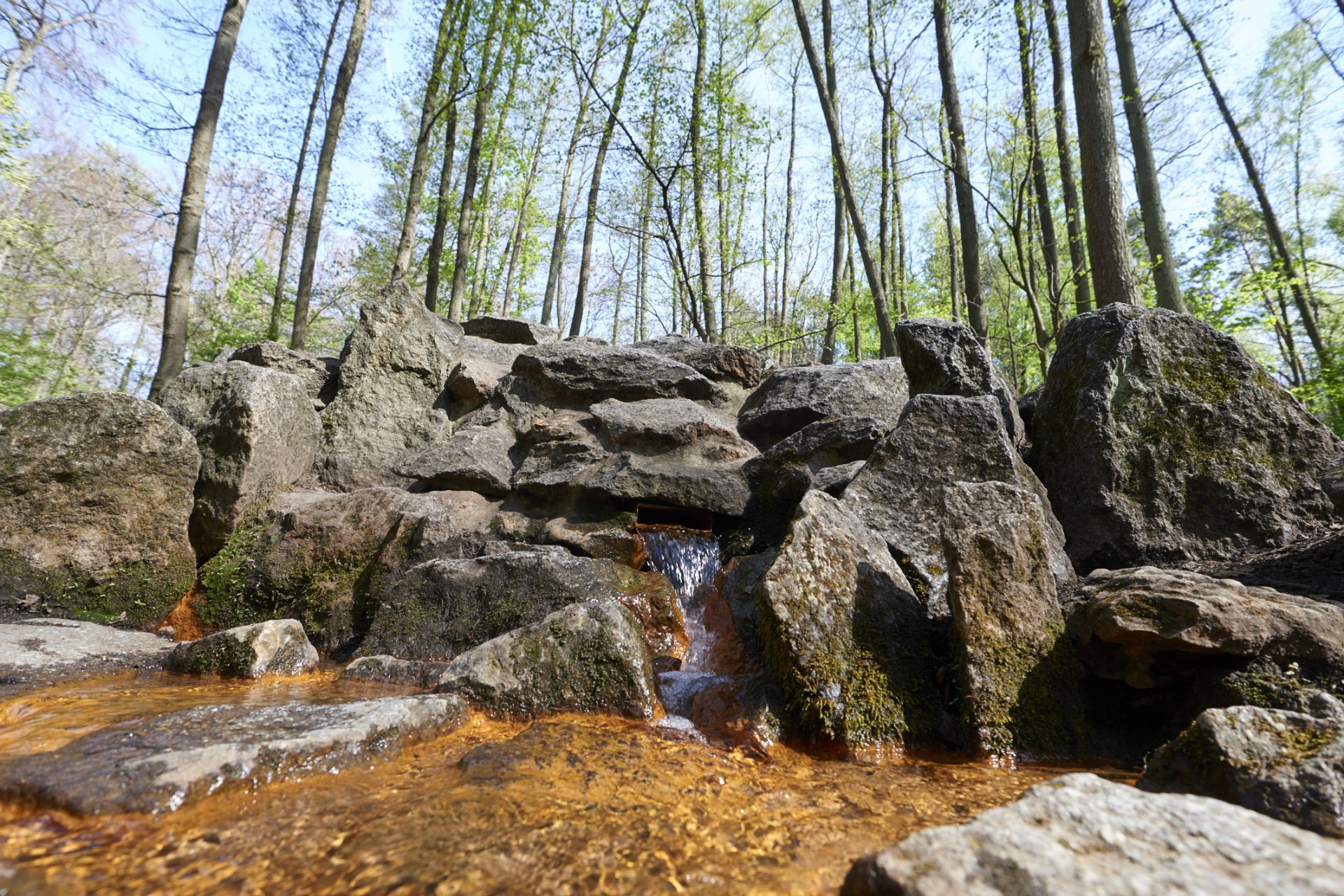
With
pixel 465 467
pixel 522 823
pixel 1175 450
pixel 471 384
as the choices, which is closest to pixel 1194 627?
pixel 1175 450

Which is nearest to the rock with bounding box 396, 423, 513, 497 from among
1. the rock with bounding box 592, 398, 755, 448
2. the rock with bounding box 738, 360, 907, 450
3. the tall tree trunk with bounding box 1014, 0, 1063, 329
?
the rock with bounding box 592, 398, 755, 448

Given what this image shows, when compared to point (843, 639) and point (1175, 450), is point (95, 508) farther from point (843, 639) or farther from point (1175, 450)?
point (1175, 450)

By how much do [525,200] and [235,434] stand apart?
1528cm

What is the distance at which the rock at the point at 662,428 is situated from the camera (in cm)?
765

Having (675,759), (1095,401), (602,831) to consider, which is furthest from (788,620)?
(1095,401)

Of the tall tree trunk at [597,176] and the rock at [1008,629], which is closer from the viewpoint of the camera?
the rock at [1008,629]

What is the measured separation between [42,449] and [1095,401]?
8929 millimetres

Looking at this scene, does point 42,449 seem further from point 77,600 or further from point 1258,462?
point 1258,462

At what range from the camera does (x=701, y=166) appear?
1189 centimetres

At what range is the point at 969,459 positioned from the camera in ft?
16.4

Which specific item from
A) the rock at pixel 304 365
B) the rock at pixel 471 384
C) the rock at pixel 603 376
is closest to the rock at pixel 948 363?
the rock at pixel 603 376

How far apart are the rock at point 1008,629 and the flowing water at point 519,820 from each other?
0.25 m

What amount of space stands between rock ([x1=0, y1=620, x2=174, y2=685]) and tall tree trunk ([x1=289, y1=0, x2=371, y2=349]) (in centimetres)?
842

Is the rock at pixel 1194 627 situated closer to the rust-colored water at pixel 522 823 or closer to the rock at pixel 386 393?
the rust-colored water at pixel 522 823
